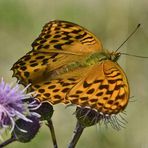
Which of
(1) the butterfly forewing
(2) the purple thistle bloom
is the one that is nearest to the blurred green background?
(1) the butterfly forewing

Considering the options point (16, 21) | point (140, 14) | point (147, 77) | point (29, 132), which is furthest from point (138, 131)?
point (29, 132)

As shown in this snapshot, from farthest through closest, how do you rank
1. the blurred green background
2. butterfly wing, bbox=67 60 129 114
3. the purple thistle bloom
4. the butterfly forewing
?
the blurred green background, the butterfly forewing, the purple thistle bloom, butterfly wing, bbox=67 60 129 114

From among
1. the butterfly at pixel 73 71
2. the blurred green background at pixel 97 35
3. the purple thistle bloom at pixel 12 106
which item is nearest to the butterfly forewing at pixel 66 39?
the butterfly at pixel 73 71

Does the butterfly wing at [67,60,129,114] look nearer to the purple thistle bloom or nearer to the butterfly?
the butterfly

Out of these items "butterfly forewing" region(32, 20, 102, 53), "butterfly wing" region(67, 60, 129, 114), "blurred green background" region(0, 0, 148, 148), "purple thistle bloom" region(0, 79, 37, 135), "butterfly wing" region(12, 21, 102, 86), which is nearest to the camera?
"butterfly wing" region(67, 60, 129, 114)

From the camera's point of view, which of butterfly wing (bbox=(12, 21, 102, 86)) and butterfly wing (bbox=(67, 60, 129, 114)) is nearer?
butterfly wing (bbox=(67, 60, 129, 114))

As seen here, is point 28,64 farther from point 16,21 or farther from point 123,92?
point 16,21

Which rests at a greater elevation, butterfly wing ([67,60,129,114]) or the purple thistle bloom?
butterfly wing ([67,60,129,114])

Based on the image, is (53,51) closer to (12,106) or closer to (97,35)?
(12,106)
